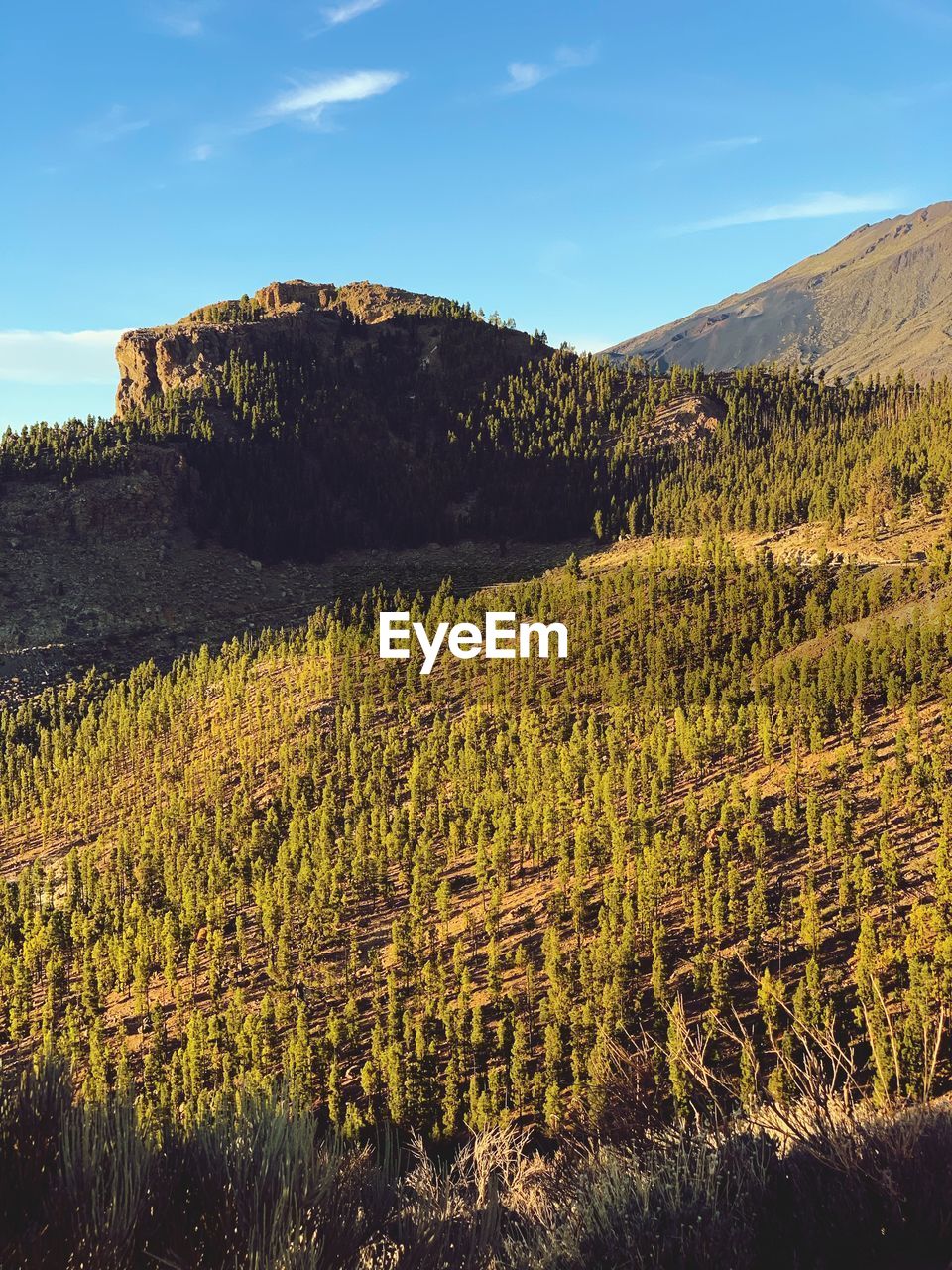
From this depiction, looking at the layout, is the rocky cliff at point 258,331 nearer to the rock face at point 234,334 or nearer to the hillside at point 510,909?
the rock face at point 234,334

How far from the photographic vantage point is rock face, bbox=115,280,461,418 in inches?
6191

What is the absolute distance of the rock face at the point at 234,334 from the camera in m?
157

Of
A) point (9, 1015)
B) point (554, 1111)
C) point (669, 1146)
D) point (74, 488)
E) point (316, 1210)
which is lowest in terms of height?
point (9, 1015)

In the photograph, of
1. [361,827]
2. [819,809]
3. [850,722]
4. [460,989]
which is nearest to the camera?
[460,989]

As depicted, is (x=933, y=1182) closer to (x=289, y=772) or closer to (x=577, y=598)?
(x=289, y=772)

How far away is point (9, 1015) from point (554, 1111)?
93.9 ft

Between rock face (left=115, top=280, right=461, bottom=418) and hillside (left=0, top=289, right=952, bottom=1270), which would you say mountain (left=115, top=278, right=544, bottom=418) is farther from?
hillside (left=0, top=289, right=952, bottom=1270)

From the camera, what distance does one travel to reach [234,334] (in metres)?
161

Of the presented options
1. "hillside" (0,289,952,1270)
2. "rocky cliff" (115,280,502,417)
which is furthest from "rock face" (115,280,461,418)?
"hillside" (0,289,952,1270)

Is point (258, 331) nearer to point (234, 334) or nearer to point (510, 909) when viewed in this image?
point (234, 334)

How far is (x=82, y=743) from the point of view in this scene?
6781cm

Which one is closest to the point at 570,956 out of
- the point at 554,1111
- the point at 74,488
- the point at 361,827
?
the point at 554,1111

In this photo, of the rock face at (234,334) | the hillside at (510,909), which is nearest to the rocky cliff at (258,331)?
the rock face at (234,334)

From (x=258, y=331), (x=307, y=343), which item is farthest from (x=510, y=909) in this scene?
(x=258, y=331)
